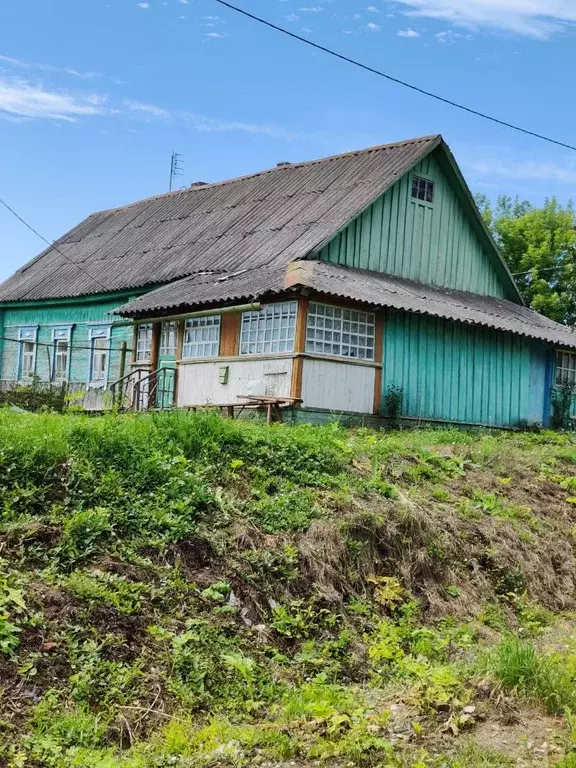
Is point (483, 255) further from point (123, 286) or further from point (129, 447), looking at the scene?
point (129, 447)

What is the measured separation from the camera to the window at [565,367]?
20812 millimetres

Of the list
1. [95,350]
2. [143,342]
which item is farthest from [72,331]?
[143,342]

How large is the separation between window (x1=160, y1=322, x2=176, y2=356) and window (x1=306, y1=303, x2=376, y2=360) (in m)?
4.23

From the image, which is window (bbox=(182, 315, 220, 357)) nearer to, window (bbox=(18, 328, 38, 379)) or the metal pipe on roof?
the metal pipe on roof

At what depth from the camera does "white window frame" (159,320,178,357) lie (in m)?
18.8

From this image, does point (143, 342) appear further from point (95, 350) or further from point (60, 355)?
point (60, 355)

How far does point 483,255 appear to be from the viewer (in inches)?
853

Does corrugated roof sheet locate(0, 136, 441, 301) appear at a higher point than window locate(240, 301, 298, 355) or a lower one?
higher

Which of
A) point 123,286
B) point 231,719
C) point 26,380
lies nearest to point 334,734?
point 231,719

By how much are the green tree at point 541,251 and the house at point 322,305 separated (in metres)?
10.5

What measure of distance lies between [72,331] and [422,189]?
34.2ft

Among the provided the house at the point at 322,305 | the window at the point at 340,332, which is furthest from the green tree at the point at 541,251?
the window at the point at 340,332

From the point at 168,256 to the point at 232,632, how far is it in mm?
15994

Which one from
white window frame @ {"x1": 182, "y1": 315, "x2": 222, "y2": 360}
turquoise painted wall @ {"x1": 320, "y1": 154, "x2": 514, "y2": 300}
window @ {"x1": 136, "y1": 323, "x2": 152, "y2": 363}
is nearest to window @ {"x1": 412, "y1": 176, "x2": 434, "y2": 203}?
turquoise painted wall @ {"x1": 320, "y1": 154, "x2": 514, "y2": 300}
